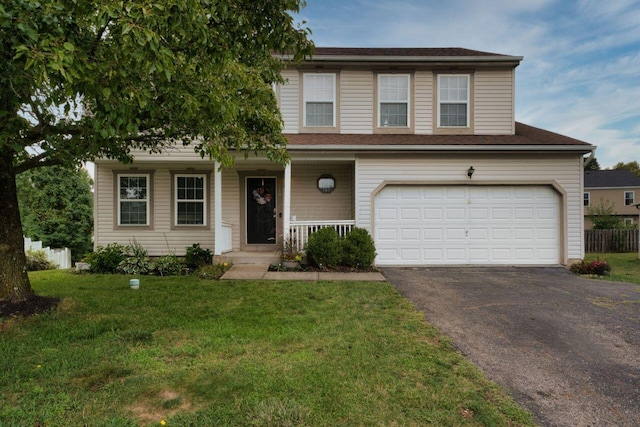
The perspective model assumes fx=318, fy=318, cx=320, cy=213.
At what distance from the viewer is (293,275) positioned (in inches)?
298

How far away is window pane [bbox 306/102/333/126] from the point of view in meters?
10.0

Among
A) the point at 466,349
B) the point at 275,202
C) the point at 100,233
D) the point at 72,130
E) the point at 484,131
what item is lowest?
the point at 466,349

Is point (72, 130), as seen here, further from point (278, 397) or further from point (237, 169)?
point (237, 169)

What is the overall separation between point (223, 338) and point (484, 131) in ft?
31.8

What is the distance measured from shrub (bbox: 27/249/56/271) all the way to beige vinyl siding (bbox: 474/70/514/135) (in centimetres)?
1428

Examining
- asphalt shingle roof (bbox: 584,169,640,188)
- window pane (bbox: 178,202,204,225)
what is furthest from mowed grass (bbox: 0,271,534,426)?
asphalt shingle roof (bbox: 584,169,640,188)

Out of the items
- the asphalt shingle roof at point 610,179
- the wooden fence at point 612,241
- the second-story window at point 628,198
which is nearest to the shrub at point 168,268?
the wooden fence at point 612,241

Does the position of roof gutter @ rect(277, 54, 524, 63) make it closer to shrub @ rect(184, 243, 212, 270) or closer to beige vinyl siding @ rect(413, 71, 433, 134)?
beige vinyl siding @ rect(413, 71, 433, 134)

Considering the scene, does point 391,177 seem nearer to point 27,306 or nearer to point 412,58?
point 412,58

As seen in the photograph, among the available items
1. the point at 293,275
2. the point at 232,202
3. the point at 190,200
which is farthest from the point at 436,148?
the point at 190,200

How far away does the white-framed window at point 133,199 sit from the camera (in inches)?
396

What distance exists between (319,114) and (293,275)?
5.27 metres

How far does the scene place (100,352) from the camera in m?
3.41

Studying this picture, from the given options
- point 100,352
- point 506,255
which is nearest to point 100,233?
point 100,352
